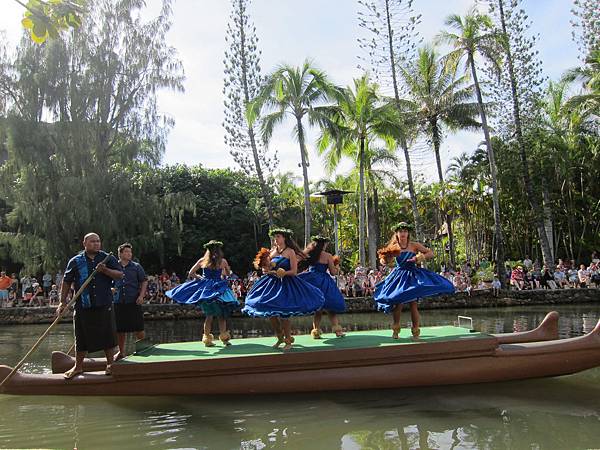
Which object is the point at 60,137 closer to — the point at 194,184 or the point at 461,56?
the point at 194,184

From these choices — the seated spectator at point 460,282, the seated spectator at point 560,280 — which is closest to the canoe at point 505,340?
the seated spectator at point 460,282

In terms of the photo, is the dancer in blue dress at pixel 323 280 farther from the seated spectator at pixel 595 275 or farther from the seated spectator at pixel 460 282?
the seated spectator at pixel 595 275

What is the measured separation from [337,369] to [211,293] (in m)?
2.20

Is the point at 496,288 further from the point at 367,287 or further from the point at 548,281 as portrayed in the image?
the point at 367,287

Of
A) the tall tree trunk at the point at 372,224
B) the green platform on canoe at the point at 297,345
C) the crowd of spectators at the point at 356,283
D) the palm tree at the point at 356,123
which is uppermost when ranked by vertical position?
the palm tree at the point at 356,123

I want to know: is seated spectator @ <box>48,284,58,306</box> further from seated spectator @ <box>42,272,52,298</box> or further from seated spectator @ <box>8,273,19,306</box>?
seated spectator @ <box>8,273,19,306</box>

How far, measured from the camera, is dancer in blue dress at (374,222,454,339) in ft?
23.5

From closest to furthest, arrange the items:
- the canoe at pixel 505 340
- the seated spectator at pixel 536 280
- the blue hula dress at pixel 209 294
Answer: the canoe at pixel 505 340 < the blue hula dress at pixel 209 294 < the seated spectator at pixel 536 280

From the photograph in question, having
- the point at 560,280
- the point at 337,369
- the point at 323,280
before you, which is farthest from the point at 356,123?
the point at 337,369

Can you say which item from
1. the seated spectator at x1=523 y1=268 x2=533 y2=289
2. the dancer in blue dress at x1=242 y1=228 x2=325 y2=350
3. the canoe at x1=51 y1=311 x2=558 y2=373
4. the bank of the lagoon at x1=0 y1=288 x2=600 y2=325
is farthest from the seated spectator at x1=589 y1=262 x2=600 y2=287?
the dancer in blue dress at x1=242 y1=228 x2=325 y2=350

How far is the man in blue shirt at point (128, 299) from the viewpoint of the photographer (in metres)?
7.75

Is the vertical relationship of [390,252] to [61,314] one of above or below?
above

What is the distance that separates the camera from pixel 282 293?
7.02 m

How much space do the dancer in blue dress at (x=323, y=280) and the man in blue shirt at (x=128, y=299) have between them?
2.22 m
